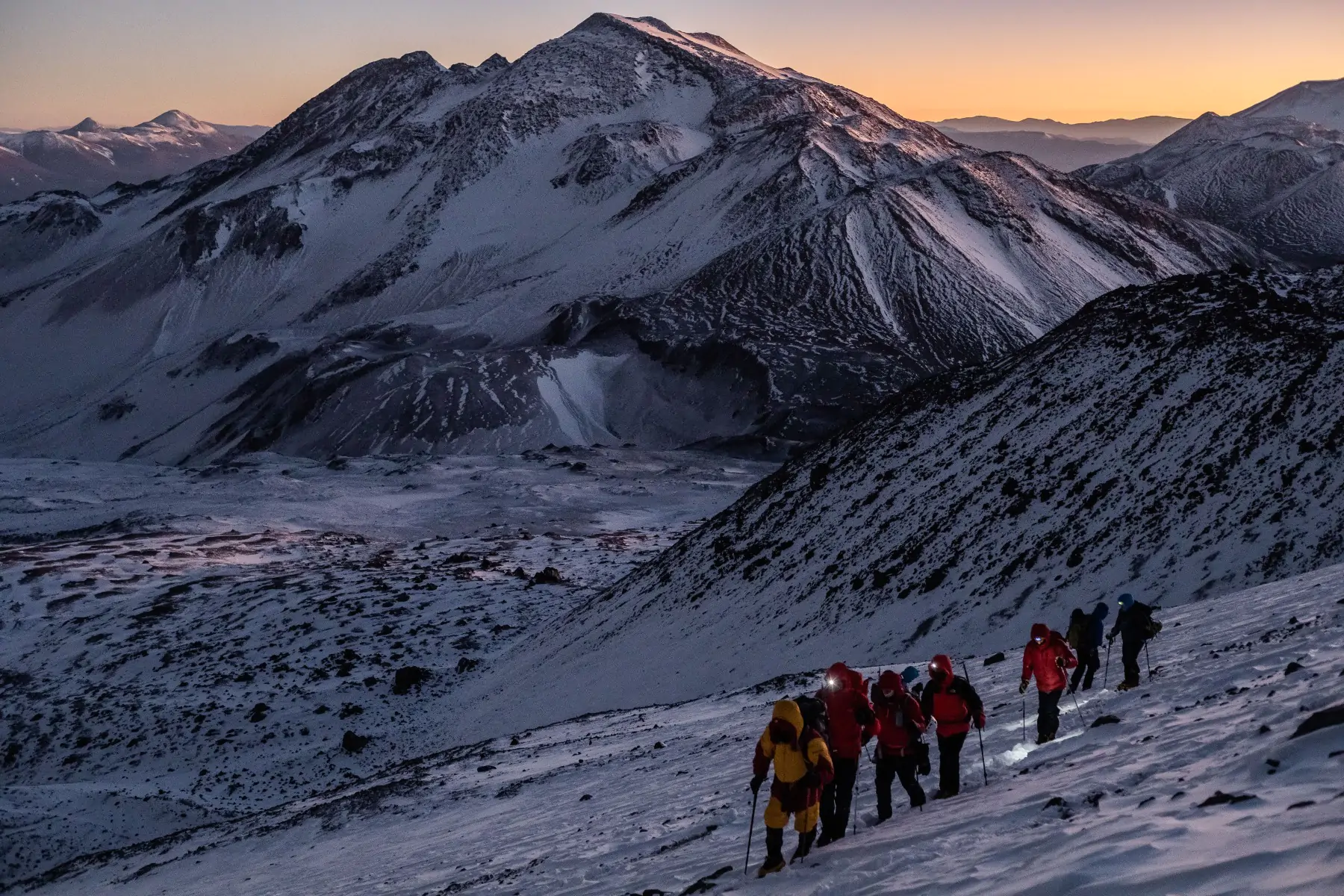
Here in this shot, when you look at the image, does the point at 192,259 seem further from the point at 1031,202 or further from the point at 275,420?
the point at 1031,202

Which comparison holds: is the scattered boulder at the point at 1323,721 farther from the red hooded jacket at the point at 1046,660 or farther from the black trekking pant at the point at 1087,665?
the black trekking pant at the point at 1087,665

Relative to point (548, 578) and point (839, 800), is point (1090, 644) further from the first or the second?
point (548, 578)

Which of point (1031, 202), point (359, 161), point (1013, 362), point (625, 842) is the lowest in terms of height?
point (625, 842)

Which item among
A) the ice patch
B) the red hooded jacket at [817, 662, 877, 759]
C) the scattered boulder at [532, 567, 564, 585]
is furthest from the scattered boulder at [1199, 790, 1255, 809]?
the ice patch

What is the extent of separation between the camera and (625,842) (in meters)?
13.4

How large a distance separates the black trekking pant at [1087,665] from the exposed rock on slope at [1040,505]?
7915 mm

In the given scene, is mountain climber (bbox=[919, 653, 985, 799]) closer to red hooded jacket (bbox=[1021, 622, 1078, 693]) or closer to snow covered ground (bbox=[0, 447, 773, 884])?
red hooded jacket (bbox=[1021, 622, 1078, 693])

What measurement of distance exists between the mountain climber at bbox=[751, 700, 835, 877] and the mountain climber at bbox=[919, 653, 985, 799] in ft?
5.57

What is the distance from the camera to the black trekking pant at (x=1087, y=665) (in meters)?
15.2

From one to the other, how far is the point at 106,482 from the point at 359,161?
119625 millimetres

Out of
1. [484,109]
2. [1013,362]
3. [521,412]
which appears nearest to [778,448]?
[521,412]

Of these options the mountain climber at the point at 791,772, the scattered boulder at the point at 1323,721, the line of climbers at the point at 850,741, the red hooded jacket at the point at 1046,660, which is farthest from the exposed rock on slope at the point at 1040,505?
the mountain climber at the point at 791,772

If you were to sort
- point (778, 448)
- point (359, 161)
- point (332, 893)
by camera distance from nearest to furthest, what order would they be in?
point (332, 893)
point (778, 448)
point (359, 161)

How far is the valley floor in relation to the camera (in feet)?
24.8
